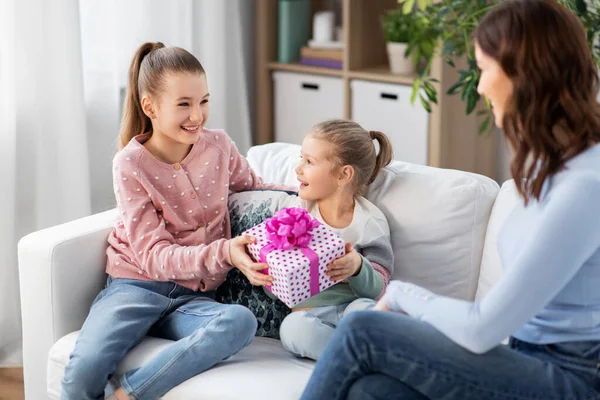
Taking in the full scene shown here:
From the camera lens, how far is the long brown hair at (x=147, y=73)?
2.16 m

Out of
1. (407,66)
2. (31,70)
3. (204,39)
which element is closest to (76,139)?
(31,70)

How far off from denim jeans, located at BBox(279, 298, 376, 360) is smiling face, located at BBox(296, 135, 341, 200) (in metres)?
0.28

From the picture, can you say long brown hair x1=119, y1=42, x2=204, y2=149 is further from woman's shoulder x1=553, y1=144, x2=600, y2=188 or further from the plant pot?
the plant pot

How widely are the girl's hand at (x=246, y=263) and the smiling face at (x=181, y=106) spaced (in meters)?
0.31

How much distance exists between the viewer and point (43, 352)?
7.23 feet

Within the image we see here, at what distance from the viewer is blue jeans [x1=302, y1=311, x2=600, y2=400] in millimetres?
1529

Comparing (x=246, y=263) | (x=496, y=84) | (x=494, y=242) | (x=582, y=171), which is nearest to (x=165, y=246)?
(x=246, y=263)

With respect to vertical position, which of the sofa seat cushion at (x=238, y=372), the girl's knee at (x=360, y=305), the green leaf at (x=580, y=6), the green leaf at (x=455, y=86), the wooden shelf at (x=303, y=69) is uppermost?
the green leaf at (x=580, y=6)

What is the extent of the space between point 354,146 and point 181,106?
→ 0.43 meters

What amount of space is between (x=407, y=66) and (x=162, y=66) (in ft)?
5.18

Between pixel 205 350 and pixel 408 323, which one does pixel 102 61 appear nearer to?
pixel 205 350

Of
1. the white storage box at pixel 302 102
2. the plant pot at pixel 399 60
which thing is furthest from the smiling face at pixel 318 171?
the white storage box at pixel 302 102

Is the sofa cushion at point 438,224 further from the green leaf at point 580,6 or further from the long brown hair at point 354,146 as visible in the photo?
the green leaf at point 580,6

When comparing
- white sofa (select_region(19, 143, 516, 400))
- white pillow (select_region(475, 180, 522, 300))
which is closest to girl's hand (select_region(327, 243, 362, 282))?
white sofa (select_region(19, 143, 516, 400))
